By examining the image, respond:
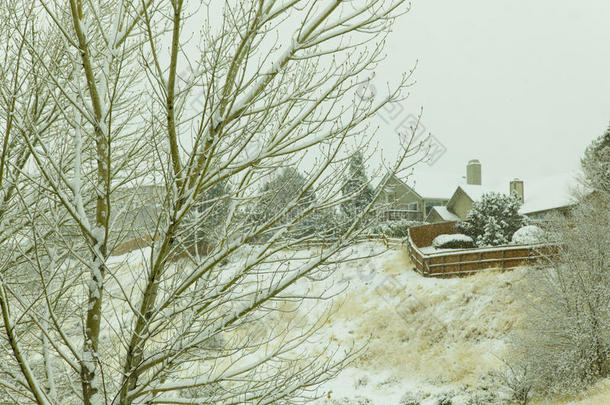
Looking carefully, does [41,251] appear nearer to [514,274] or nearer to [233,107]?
[233,107]

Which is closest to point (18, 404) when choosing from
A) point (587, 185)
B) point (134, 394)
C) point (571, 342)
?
point (134, 394)

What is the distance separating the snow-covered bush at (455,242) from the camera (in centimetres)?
2253

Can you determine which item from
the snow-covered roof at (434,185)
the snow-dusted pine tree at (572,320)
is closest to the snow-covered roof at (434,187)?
the snow-covered roof at (434,185)

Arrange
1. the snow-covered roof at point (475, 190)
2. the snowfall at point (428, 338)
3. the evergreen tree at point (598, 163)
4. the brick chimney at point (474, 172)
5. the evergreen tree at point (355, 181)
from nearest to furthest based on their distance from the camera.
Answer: the evergreen tree at point (355, 181), the snowfall at point (428, 338), the evergreen tree at point (598, 163), the snow-covered roof at point (475, 190), the brick chimney at point (474, 172)

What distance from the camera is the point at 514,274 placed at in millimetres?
16000

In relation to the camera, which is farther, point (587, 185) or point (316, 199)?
point (587, 185)

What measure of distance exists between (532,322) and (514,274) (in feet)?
17.2

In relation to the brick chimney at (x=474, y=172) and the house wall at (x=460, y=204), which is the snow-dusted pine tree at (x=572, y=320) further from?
the brick chimney at (x=474, y=172)

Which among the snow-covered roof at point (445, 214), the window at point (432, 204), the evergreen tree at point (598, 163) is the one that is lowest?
the snow-covered roof at point (445, 214)

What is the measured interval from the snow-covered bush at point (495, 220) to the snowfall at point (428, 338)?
535cm

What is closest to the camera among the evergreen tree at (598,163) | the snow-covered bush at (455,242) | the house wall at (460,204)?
the evergreen tree at (598,163)

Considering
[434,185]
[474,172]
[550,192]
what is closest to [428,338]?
[550,192]

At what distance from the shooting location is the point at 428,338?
47.5 feet

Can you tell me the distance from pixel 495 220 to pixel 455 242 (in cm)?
219
